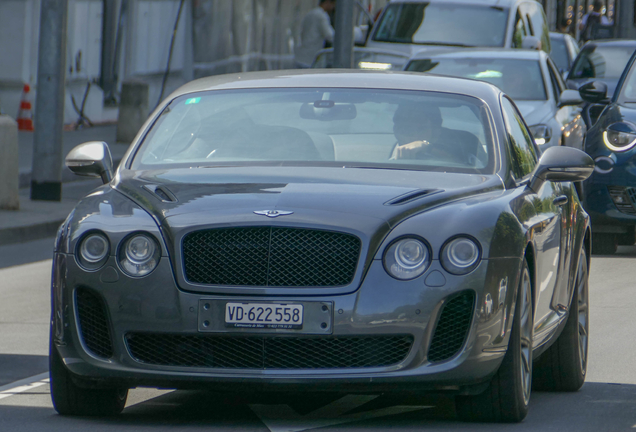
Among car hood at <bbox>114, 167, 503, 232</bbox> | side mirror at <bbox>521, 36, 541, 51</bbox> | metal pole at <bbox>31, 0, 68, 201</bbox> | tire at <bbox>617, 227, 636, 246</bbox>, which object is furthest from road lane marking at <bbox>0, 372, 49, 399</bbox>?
side mirror at <bbox>521, 36, 541, 51</bbox>

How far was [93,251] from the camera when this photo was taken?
5098 millimetres

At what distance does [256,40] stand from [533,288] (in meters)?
27.9

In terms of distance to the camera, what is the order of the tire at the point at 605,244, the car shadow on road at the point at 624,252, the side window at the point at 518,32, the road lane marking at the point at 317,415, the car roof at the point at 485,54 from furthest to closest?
the side window at the point at 518,32 → the car roof at the point at 485,54 → the tire at the point at 605,244 → the car shadow on road at the point at 624,252 → the road lane marking at the point at 317,415

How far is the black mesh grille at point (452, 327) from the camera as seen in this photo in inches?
196

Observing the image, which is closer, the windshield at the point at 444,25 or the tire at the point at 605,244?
the tire at the point at 605,244

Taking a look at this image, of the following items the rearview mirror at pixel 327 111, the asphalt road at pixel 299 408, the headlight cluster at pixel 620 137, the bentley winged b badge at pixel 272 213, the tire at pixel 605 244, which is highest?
the rearview mirror at pixel 327 111

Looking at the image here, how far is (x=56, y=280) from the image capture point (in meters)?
5.21

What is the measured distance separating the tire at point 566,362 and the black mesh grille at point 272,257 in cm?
164

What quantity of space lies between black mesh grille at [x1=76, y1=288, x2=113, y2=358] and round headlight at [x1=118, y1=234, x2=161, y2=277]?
17 centimetres

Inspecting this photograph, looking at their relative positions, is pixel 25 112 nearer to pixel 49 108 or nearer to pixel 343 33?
pixel 343 33

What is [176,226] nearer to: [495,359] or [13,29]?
[495,359]

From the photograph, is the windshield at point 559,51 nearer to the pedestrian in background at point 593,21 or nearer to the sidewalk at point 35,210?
the sidewalk at point 35,210

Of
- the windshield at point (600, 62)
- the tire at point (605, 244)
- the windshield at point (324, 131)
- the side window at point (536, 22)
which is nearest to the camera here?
the windshield at point (324, 131)

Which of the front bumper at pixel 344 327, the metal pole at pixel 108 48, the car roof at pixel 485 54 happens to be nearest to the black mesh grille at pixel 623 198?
the car roof at pixel 485 54
